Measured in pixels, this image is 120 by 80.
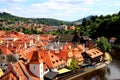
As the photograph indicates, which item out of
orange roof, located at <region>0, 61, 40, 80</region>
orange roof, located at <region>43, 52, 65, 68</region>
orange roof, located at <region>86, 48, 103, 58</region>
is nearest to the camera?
orange roof, located at <region>0, 61, 40, 80</region>

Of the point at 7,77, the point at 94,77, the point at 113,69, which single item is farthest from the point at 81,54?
the point at 7,77

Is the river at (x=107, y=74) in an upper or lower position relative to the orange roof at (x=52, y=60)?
lower

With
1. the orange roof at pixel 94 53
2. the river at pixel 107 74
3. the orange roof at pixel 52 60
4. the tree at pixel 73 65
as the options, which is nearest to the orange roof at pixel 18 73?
the orange roof at pixel 52 60

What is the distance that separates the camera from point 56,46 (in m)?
73.9

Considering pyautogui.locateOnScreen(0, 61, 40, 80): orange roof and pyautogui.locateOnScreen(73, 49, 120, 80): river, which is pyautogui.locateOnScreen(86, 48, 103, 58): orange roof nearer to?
pyautogui.locateOnScreen(73, 49, 120, 80): river

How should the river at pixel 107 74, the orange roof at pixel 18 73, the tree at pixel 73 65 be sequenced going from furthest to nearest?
the tree at pixel 73 65, the river at pixel 107 74, the orange roof at pixel 18 73

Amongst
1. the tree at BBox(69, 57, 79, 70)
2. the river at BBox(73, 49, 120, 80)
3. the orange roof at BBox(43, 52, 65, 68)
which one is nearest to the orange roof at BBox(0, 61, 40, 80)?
the orange roof at BBox(43, 52, 65, 68)

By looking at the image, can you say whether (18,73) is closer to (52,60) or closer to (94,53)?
(52,60)

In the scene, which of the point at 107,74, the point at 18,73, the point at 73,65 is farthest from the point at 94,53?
the point at 18,73

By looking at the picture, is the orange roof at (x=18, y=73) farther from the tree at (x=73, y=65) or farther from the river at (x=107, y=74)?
the tree at (x=73, y=65)

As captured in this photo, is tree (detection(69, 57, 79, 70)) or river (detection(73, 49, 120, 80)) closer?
river (detection(73, 49, 120, 80))

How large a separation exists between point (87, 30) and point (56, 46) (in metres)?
68.6

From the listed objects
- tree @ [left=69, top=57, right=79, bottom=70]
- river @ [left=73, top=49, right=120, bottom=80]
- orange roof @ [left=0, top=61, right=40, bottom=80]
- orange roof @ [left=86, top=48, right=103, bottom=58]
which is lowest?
river @ [left=73, top=49, right=120, bottom=80]

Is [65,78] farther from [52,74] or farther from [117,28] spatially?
[117,28]
